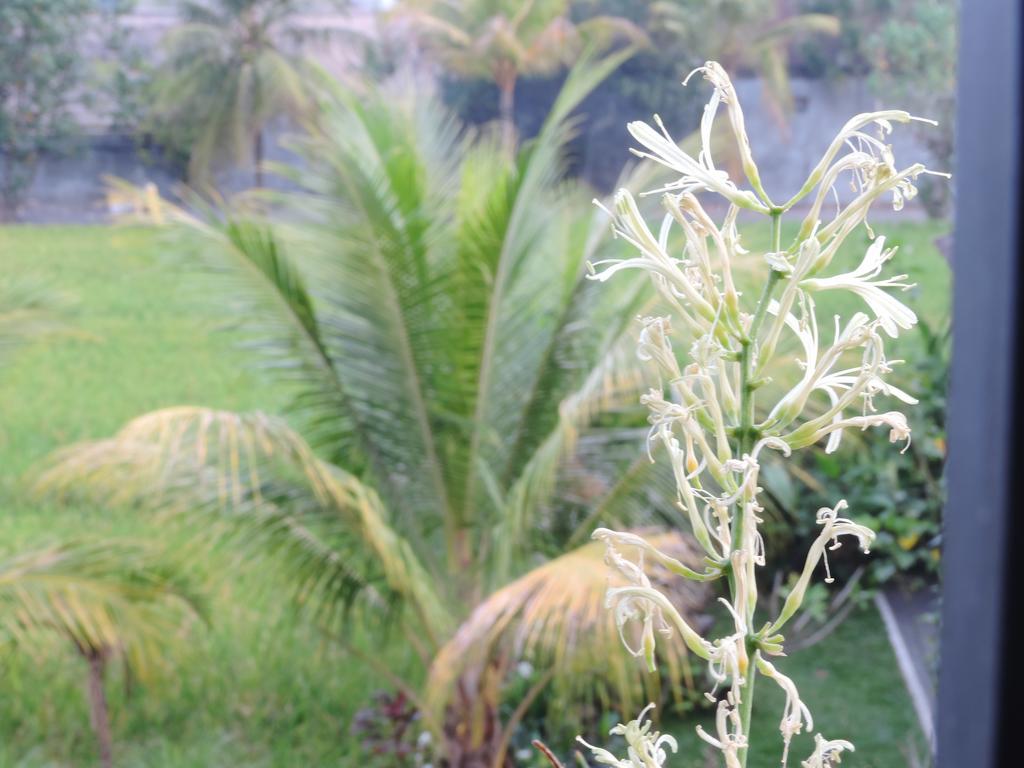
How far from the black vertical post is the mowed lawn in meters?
2.27

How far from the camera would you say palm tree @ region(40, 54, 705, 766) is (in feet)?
7.84

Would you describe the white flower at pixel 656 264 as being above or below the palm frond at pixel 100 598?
above

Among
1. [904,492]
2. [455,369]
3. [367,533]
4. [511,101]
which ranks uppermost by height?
[511,101]

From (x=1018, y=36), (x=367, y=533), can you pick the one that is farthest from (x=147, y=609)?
(x=1018, y=36)

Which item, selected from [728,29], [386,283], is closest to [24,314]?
[386,283]

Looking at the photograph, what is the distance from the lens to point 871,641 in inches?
130

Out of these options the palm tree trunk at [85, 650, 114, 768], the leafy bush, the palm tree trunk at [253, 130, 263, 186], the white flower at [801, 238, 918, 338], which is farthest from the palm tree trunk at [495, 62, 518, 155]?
the white flower at [801, 238, 918, 338]

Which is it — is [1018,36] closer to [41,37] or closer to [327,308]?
[327,308]

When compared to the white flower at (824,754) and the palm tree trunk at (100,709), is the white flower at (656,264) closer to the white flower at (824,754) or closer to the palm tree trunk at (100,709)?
the white flower at (824,754)

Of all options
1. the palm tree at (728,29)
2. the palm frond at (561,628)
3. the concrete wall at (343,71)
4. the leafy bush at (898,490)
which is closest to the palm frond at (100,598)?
the palm frond at (561,628)

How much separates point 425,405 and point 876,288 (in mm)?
2067

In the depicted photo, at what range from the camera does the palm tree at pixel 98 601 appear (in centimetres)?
233

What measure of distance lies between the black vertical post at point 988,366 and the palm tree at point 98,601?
2209 mm

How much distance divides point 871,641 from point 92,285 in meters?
2.47
